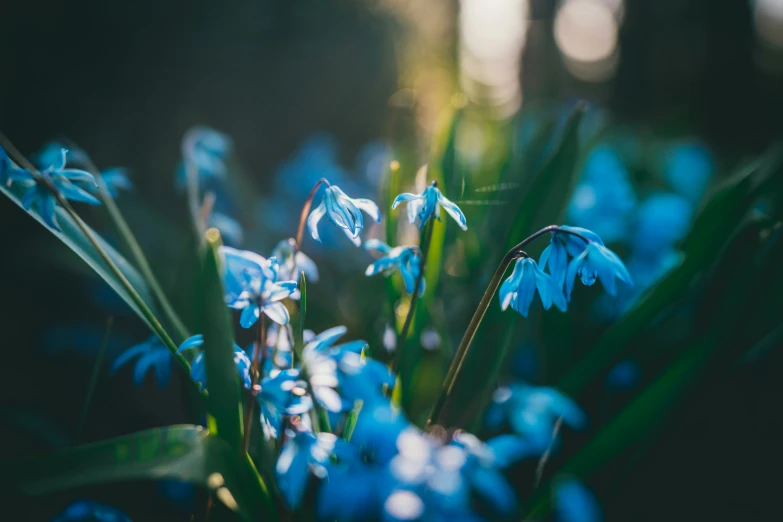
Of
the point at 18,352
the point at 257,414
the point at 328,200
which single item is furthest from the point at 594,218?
the point at 18,352

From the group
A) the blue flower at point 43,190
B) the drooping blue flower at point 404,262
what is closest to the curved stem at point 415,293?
the drooping blue flower at point 404,262

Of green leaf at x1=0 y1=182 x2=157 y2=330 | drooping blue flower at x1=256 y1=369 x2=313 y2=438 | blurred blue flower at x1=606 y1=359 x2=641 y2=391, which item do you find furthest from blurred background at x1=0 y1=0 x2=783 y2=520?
drooping blue flower at x1=256 y1=369 x2=313 y2=438

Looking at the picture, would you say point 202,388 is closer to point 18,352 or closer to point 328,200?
point 328,200

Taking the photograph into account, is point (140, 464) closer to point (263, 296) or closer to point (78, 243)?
point (263, 296)

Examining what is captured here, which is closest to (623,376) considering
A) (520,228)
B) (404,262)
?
(520,228)

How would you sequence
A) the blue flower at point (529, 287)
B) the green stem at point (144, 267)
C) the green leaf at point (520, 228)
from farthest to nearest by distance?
1. the green leaf at point (520, 228)
2. the green stem at point (144, 267)
3. the blue flower at point (529, 287)

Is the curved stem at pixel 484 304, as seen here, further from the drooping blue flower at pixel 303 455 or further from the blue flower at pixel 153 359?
the blue flower at pixel 153 359
